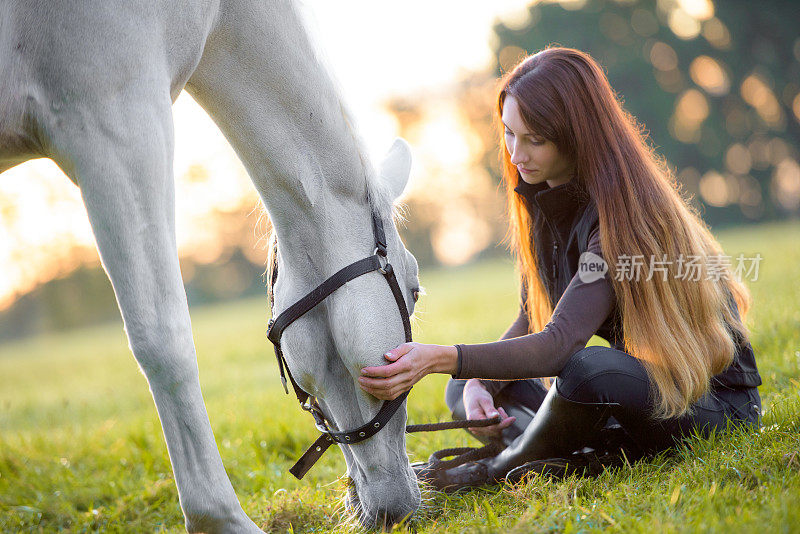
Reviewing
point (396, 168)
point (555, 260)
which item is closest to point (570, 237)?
point (555, 260)

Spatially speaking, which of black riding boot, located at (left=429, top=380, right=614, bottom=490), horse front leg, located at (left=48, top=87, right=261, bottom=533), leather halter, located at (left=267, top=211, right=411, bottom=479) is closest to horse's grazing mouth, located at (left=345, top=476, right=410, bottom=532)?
leather halter, located at (left=267, top=211, right=411, bottom=479)

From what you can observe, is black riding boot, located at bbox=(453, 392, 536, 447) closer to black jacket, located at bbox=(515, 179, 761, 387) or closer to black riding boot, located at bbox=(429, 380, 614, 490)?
black riding boot, located at bbox=(429, 380, 614, 490)

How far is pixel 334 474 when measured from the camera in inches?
114

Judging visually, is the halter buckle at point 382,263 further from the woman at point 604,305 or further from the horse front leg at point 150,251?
the horse front leg at point 150,251

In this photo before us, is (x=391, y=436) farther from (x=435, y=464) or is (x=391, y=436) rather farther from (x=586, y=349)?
(x=586, y=349)

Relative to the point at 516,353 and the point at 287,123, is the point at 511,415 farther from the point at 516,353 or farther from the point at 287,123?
the point at 287,123

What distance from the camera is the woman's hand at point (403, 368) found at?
6.27 feet

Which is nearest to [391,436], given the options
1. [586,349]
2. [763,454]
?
[586,349]

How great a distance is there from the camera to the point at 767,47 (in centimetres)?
2555

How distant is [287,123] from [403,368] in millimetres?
832

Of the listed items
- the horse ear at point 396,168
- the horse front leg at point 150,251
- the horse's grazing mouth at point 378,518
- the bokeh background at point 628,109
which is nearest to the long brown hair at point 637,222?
the horse ear at point 396,168

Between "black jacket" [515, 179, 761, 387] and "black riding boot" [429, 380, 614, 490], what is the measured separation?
0.38m

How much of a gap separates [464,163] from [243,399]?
21974mm

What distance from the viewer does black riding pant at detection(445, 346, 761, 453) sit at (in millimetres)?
2135
